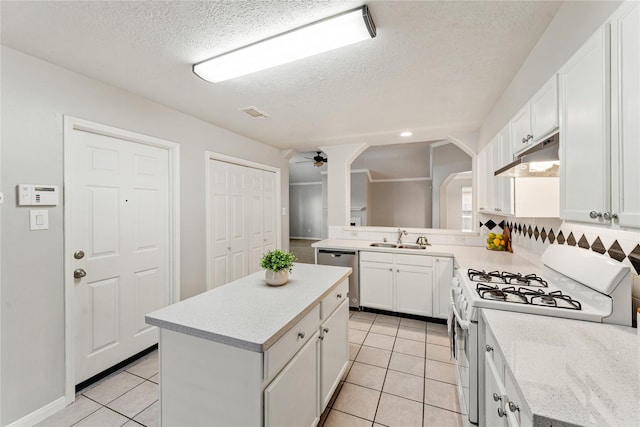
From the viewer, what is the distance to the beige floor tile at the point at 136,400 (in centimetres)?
178

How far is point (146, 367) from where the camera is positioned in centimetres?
227

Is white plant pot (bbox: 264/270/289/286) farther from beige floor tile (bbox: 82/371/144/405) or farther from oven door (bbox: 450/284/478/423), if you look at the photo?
beige floor tile (bbox: 82/371/144/405)

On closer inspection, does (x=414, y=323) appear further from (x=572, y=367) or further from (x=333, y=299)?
(x=572, y=367)

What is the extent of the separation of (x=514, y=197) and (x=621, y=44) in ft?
3.89

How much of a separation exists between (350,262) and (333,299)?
1649 millimetres

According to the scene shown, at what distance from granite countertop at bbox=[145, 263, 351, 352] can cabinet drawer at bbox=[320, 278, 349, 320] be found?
64 mm

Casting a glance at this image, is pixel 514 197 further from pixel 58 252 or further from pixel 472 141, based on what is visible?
pixel 58 252

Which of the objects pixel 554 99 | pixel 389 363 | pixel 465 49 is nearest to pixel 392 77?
pixel 465 49

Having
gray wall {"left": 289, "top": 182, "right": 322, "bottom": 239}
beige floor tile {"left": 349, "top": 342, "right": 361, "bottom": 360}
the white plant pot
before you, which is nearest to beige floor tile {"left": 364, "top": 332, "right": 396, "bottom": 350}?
beige floor tile {"left": 349, "top": 342, "right": 361, "bottom": 360}

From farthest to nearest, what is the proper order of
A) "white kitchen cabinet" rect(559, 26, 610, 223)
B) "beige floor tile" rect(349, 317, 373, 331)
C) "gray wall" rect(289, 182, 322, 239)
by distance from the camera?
Result: "gray wall" rect(289, 182, 322, 239)
"beige floor tile" rect(349, 317, 373, 331)
"white kitchen cabinet" rect(559, 26, 610, 223)

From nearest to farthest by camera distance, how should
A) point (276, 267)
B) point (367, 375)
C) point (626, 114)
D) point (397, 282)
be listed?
point (626, 114) < point (276, 267) < point (367, 375) < point (397, 282)

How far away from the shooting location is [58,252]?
5.94ft

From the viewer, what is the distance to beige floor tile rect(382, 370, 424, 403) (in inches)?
75.7

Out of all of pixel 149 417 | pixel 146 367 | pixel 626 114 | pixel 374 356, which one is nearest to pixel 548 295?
pixel 626 114
